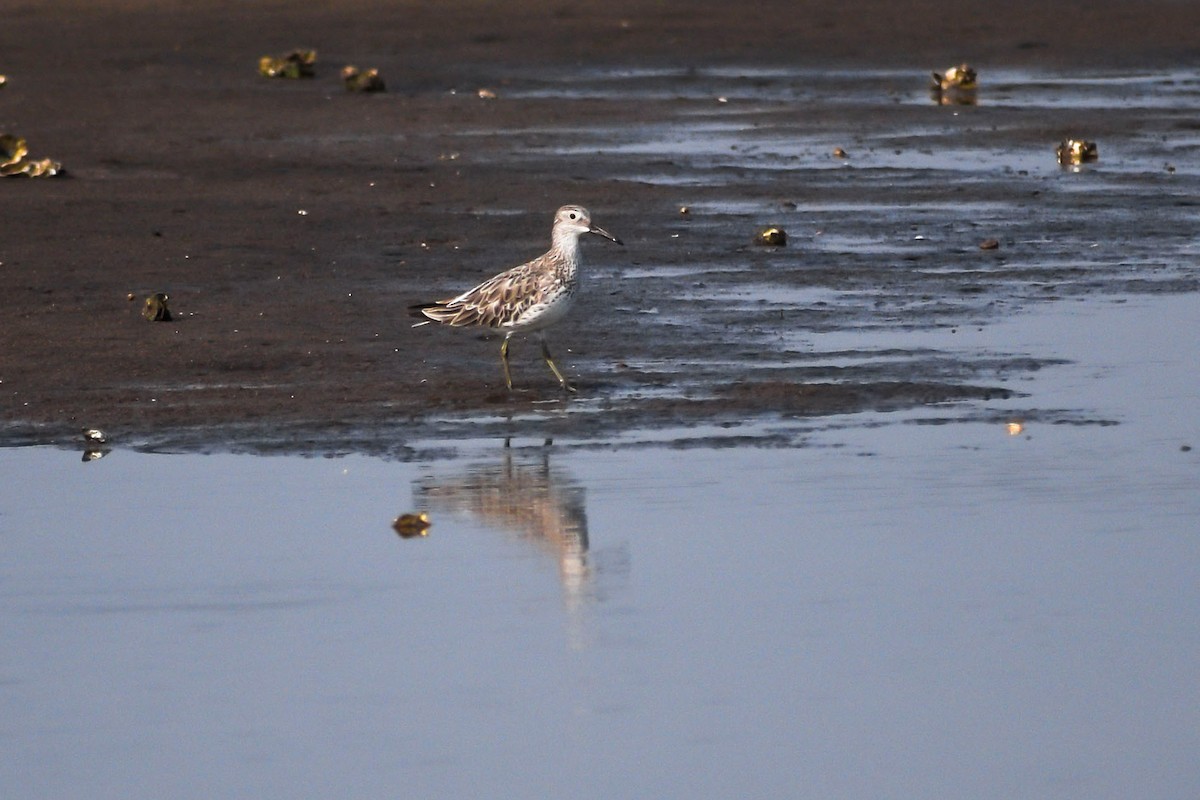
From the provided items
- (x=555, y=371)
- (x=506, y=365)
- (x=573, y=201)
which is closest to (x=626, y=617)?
(x=555, y=371)

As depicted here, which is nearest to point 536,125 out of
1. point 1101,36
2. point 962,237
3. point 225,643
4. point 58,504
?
point 962,237

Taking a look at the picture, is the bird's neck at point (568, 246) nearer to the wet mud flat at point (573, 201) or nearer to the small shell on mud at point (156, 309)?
the wet mud flat at point (573, 201)

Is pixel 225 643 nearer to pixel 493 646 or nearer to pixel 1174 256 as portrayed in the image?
pixel 493 646

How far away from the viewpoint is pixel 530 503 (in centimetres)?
854

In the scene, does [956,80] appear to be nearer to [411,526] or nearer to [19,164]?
[19,164]

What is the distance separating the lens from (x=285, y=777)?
227 inches

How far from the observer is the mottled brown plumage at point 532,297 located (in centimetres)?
1102

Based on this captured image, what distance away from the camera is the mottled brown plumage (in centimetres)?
1102

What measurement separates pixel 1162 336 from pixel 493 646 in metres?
6.27

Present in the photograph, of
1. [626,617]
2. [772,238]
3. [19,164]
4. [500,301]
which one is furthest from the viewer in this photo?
[19,164]

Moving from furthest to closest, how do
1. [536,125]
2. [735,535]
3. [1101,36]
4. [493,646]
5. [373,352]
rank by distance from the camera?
[1101,36], [536,125], [373,352], [735,535], [493,646]

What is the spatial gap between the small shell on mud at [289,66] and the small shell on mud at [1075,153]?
436 inches

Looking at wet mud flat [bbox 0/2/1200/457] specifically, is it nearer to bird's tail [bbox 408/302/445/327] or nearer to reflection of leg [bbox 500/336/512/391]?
reflection of leg [bbox 500/336/512/391]

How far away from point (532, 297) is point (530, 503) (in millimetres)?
2649
